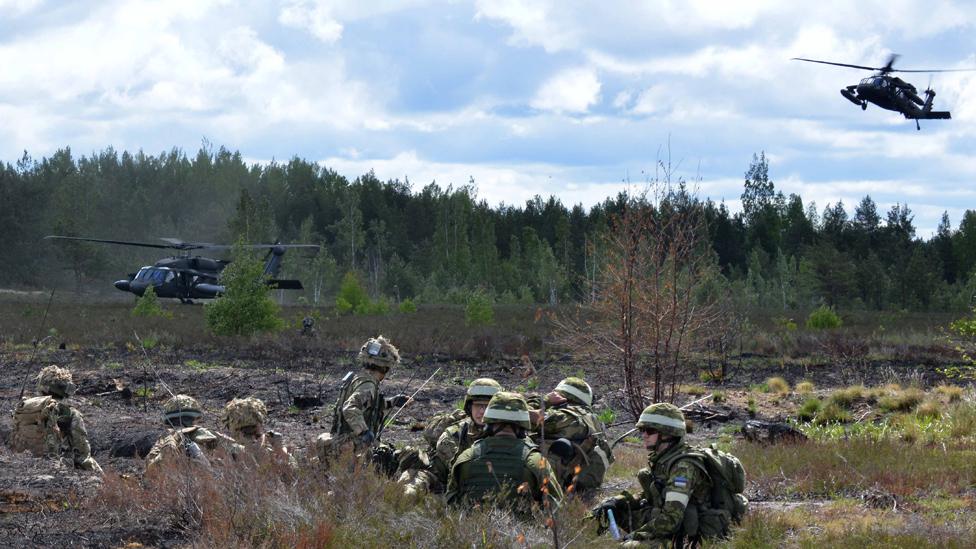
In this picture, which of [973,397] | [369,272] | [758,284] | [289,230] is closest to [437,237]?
[369,272]

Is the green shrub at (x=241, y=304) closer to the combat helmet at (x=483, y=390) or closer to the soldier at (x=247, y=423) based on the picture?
the soldier at (x=247, y=423)

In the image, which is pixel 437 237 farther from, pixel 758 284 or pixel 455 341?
pixel 455 341

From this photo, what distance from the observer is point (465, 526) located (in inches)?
249

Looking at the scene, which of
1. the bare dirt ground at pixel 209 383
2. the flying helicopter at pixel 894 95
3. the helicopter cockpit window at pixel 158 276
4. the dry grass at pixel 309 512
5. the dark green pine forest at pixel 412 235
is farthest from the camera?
the dark green pine forest at pixel 412 235

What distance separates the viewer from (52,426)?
10055 millimetres

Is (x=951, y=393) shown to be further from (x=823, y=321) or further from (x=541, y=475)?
(x=823, y=321)

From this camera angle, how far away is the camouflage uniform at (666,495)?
6.75 metres

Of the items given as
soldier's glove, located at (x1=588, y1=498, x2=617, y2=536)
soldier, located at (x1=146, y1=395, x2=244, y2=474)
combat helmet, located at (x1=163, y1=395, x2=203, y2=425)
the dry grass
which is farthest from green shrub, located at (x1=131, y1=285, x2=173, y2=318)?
soldier's glove, located at (x1=588, y1=498, x2=617, y2=536)

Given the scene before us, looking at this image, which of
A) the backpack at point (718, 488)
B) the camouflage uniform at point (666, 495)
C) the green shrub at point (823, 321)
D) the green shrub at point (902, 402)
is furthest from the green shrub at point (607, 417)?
the green shrub at point (823, 321)

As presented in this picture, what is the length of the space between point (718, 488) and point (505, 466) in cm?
148

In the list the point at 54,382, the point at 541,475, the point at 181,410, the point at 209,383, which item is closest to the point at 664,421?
the point at 541,475

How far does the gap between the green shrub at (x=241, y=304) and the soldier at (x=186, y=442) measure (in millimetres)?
22249

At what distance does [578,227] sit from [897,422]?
92601mm

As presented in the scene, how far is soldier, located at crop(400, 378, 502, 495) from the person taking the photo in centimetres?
791
